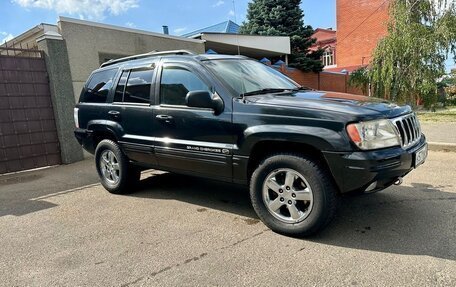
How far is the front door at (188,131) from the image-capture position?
3.97 metres

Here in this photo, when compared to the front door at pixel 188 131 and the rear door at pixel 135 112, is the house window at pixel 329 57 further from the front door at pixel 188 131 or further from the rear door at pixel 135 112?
the front door at pixel 188 131

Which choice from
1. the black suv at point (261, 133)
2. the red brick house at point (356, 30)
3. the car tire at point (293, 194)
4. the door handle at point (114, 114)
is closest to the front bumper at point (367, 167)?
the black suv at point (261, 133)

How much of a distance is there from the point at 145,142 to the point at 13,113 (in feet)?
15.0

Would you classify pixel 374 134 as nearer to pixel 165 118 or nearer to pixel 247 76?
pixel 247 76

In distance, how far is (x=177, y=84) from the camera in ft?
14.8

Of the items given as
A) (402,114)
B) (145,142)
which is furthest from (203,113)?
(402,114)

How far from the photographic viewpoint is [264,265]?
3104 mm

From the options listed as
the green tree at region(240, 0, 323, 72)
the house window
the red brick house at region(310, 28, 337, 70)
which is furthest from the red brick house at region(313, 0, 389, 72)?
the green tree at region(240, 0, 323, 72)

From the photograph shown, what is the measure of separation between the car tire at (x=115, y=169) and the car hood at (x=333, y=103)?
2384 millimetres

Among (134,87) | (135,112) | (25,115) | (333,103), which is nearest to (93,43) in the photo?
(25,115)

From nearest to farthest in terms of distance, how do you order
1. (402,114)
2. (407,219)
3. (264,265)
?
(264,265) < (402,114) < (407,219)

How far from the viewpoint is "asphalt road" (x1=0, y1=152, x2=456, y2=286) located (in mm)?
2951

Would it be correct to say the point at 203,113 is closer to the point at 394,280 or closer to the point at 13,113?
the point at 394,280

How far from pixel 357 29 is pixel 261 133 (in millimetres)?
37271
